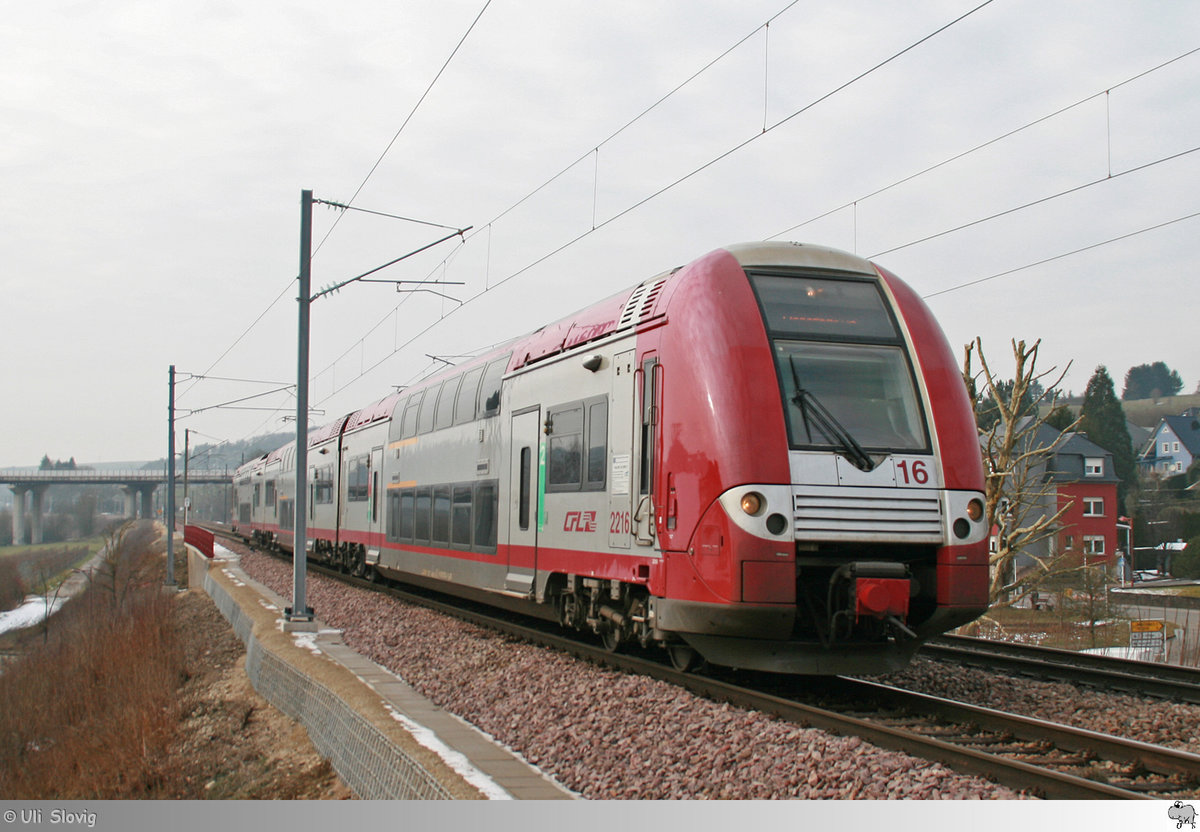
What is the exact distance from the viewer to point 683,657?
31.0ft

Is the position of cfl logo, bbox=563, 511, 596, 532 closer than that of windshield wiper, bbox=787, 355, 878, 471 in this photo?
No

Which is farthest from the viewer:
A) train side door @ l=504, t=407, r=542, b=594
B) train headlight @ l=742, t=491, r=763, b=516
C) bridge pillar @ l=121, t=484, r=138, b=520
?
bridge pillar @ l=121, t=484, r=138, b=520

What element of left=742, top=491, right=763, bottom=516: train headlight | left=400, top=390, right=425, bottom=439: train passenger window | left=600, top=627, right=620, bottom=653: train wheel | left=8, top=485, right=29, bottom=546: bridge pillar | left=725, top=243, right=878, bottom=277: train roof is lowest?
left=8, top=485, right=29, bottom=546: bridge pillar

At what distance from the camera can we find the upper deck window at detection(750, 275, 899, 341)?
888cm

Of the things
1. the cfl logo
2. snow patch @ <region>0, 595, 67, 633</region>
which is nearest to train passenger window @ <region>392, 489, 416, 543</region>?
the cfl logo

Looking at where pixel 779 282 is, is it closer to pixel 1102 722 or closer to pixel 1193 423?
pixel 1102 722

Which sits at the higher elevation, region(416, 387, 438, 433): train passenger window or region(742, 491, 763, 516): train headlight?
region(416, 387, 438, 433): train passenger window

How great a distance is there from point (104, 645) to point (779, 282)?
1846 cm

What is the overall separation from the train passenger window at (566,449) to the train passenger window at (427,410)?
586 cm

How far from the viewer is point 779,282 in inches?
360

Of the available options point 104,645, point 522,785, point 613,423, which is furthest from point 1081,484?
point 522,785

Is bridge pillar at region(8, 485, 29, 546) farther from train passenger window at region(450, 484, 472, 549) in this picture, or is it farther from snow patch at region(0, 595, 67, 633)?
train passenger window at region(450, 484, 472, 549)

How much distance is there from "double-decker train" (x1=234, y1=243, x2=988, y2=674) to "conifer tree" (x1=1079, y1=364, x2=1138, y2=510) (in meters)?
66.4

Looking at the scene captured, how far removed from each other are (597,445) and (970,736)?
457 centimetres
